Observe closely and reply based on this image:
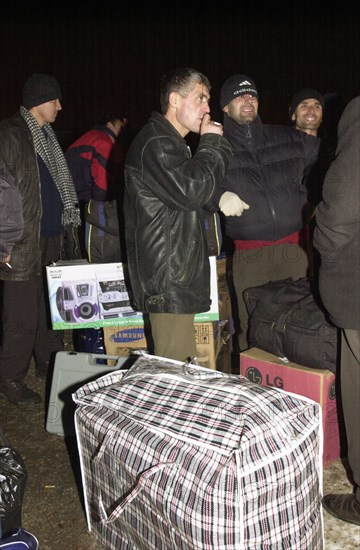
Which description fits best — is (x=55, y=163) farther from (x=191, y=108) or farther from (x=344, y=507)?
(x=344, y=507)

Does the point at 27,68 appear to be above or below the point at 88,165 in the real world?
above

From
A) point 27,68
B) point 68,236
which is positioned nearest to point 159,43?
point 27,68

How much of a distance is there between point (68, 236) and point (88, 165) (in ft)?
2.55

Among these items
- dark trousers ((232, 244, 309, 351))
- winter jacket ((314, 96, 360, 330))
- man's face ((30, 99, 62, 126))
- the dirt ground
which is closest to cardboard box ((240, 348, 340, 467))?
the dirt ground

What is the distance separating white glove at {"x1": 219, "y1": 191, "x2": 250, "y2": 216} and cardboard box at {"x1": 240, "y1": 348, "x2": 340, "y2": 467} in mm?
680

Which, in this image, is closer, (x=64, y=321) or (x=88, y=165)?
(x=64, y=321)

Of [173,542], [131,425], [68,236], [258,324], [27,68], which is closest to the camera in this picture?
[173,542]

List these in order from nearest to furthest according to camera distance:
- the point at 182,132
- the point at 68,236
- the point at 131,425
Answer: the point at 131,425 < the point at 182,132 < the point at 68,236

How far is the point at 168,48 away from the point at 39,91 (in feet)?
25.8

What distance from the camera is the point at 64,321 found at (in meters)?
3.25

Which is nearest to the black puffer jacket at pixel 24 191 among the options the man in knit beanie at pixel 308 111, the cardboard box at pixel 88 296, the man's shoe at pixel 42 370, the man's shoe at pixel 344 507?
the cardboard box at pixel 88 296

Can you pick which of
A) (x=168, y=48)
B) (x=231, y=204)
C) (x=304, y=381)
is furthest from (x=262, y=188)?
(x=168, y=48)

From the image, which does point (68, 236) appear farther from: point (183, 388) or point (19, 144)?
point (183, 388)

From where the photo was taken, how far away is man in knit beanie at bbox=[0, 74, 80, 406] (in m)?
3.29
